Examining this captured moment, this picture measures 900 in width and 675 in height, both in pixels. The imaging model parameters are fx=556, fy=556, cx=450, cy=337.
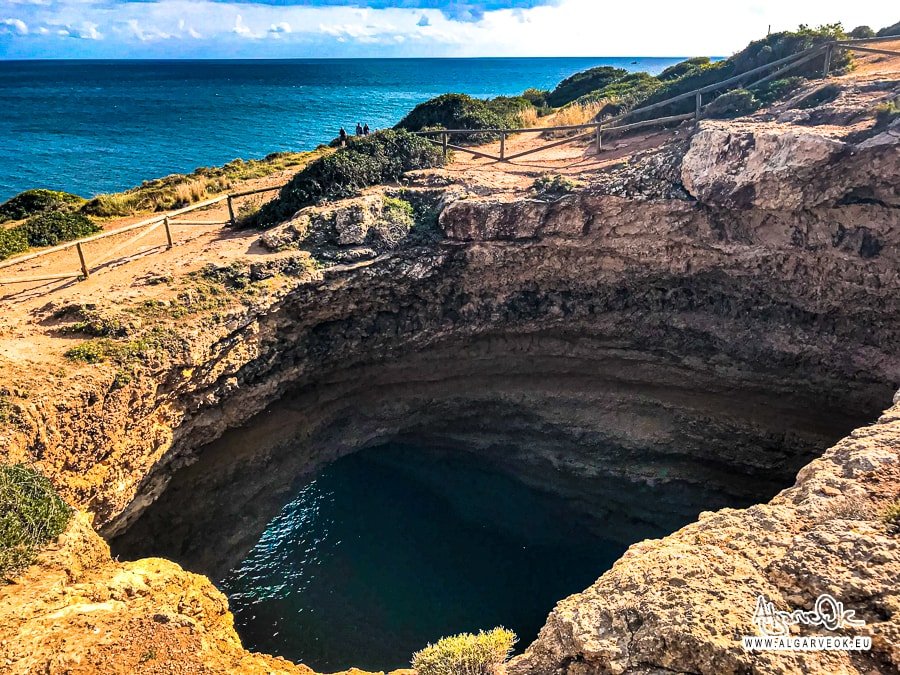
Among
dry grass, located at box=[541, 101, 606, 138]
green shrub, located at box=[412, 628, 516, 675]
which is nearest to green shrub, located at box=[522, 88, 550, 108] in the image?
dry grass, located at box=[541, 101, 606, 138]

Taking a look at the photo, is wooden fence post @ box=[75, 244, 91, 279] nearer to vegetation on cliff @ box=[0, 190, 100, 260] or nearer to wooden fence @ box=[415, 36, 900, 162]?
vegetation on cliff @ box=[0, 190, 100, 260]

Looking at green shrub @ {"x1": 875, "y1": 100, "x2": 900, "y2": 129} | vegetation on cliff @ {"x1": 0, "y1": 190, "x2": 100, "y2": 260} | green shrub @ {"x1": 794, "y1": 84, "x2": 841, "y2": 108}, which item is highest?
green shrub @ {"x1": 794, "y1": 84, "x2": 841, "y2": 108}

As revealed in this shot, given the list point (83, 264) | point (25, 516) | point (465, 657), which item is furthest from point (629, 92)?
point (25, 516)

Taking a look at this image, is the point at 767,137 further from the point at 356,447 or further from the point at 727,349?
the point at 356,447

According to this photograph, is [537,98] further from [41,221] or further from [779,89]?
[41,221]

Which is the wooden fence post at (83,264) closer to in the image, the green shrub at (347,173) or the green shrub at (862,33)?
the green shrub at (347,173)

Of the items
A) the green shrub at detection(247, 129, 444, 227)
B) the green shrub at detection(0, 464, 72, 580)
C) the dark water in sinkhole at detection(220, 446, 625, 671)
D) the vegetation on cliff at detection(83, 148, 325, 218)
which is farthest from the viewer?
the vegetation on cliff at detection(83, 148, 325, 218)
